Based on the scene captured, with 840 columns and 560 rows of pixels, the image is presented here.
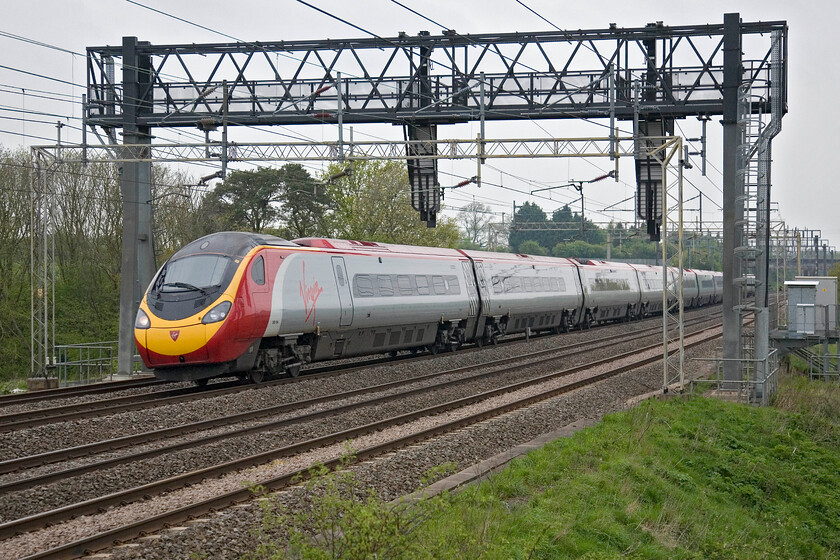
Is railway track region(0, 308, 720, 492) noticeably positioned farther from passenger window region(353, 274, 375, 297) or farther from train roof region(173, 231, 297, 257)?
train roof region(173, 231, 297, 257)

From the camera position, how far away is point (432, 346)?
90.9 feet

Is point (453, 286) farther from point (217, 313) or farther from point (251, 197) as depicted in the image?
point (251, 197)

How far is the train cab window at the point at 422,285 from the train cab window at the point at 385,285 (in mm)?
1561

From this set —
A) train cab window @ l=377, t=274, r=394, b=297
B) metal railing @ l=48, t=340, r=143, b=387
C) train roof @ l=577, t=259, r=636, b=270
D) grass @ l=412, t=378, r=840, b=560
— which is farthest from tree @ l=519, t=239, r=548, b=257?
grass @ l=412, t=378, r=840, b=560

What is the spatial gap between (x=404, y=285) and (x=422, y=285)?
1.09m

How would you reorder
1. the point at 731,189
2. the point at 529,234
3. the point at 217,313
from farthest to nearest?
1. the point at 529,234
2. the point at 731,189
3. the point at 217,313

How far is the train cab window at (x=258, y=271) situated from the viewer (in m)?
18.3

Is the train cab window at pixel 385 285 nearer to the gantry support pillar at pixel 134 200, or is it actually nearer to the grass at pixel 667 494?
the gantry support pillar at pixel 134 200

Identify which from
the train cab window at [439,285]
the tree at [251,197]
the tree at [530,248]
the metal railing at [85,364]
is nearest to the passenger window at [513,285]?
the train cab window at [439,285]

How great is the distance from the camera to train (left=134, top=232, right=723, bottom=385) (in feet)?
58.1

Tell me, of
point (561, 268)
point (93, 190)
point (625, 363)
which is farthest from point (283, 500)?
point (93, 190)

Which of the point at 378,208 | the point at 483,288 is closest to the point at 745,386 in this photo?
the point at 483,288

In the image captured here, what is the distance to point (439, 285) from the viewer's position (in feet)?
87.1

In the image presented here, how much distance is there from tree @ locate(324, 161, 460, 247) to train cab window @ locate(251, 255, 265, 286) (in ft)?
92.8
